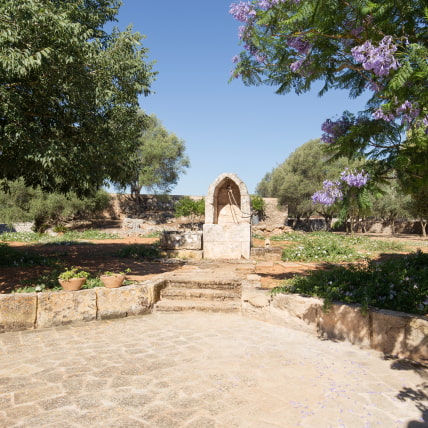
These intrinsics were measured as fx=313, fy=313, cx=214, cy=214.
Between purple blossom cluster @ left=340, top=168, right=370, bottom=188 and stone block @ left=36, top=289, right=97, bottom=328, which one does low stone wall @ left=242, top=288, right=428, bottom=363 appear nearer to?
purple blossom cluster @ left=340, top=168, right=370, bottom=188

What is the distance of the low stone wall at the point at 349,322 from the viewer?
4.35m

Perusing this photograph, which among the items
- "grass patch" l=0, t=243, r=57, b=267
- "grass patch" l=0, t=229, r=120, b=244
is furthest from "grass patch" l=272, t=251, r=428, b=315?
"grass patch" l=0, t=229, r=120, b=244

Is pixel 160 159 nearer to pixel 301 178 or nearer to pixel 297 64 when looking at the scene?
pixel 301 178

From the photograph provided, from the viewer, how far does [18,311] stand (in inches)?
227

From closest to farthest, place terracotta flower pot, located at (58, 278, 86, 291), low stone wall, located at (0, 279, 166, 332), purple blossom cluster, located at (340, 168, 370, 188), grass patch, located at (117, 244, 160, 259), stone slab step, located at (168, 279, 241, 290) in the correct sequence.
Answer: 1. purple blossom cluster, located at (340, 168, 370, 188)
2. low stone wall, located at (0, 279, 166, 332)
3. terracotta flower pot, located at (58, 278, 86, 291)
4. stone slab step, located at (168, 279, 241, 290)
5. grass patch, located at (117, 244, 160, 259)

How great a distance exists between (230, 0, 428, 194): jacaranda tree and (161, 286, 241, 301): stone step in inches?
160

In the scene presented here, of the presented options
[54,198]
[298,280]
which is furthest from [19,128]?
[54,198]

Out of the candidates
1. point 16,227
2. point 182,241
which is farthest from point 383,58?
point 16,227

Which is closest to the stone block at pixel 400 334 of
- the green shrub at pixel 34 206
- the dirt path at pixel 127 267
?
the dirt path at pixel 127 267

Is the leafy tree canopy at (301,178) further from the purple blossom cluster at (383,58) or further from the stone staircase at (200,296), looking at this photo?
the purple blossom cluster at (383,58)

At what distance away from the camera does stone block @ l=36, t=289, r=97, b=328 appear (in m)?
5.95

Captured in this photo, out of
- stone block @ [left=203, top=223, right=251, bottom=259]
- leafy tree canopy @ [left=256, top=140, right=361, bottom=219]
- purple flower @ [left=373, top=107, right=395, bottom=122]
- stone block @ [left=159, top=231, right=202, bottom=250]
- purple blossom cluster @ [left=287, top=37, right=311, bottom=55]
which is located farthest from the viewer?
leafy tree canopy @ [left=256, top=140, right=361, bottom=219]

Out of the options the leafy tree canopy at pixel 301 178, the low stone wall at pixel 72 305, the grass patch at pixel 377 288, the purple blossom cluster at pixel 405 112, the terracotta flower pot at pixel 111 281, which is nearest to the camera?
the purple blossom cluster at pixel 405 112

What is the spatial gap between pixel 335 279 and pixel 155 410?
4.49 metres
